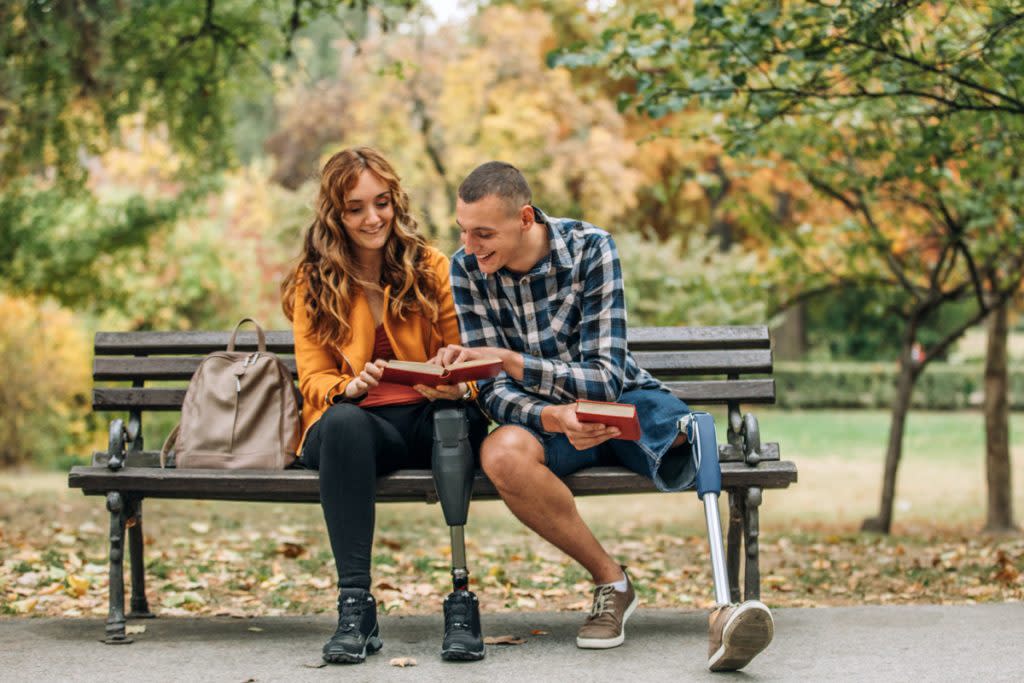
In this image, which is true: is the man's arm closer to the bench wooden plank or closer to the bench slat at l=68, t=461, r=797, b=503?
the bench slat at l=68, t=461, r=797, b=503

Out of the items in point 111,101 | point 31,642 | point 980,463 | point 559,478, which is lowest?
point 980,463

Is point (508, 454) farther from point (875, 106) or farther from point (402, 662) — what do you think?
point (875, 106)

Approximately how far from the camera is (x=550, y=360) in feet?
12.5

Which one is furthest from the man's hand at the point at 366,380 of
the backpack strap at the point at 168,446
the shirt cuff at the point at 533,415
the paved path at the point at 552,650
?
the paved path at the point at 552,650

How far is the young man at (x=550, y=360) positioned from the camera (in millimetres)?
3699

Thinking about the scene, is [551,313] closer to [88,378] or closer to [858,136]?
[858,136]

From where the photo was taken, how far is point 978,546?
7.59 meters

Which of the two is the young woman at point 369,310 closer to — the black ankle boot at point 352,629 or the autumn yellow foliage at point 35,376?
the black ankle boot at point 352,629

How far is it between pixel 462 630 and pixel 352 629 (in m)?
0.32

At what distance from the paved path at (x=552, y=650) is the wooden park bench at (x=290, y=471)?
217 mm

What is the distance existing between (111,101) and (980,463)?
39.5 feet

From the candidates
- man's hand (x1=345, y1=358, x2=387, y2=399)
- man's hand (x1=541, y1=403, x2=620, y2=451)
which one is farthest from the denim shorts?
man's hand (x1=345, y1=358, x2=387, y2=399)

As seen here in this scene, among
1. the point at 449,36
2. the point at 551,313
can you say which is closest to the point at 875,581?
the point at 551,313

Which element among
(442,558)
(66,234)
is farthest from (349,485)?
(66,234)
